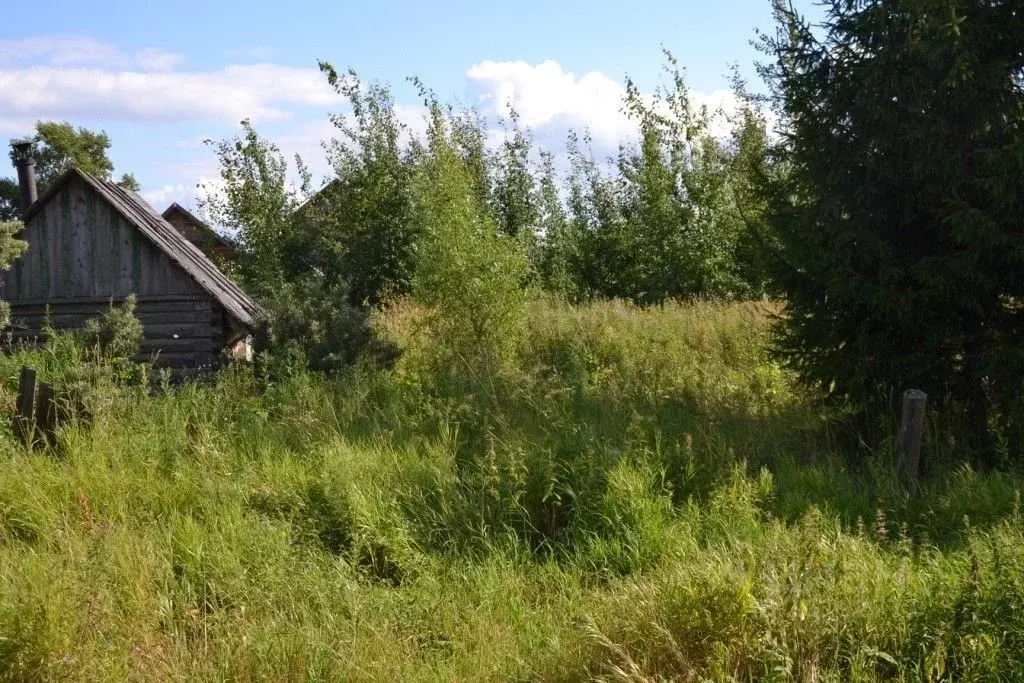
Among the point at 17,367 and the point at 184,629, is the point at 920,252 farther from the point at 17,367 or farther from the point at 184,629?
the point at 17,367

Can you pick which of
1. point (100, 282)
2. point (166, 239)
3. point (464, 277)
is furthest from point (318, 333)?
point (100, 282)

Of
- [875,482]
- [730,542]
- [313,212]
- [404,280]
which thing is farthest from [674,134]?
[730,542]

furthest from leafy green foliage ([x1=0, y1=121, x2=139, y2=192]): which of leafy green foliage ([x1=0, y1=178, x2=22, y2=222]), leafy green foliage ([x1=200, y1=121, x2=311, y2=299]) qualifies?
leafy green foliage ([x1=200, y1=121, x2=311, y2=299])

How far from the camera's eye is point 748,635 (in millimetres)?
4633

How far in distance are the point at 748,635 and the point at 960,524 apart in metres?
2.75

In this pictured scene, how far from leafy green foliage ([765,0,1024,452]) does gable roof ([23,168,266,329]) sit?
9003 mm

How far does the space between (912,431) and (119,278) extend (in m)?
13.1

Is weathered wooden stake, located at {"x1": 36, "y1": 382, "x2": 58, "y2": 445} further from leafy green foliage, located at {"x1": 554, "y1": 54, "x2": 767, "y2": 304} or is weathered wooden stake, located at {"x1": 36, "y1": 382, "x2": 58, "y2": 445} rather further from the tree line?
leafy green foliage, located at {"x1": 554, "y1": 54, "x2": 767, "y2": 304}

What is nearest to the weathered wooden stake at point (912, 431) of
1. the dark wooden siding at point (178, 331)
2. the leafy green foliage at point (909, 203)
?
the leafy green foliage at point (909, 203)

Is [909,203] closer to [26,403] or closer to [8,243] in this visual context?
[26,403]

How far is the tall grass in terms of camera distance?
476cm

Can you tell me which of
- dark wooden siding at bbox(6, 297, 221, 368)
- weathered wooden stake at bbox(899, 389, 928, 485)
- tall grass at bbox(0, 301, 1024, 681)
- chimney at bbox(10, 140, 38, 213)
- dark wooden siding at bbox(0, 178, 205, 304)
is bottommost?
tall grass at bbox(0, 301, 1024, 681)

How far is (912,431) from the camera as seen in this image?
7527 mm

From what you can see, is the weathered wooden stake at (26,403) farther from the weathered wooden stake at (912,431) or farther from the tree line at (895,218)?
the weathered wooden stake at (912,431)
